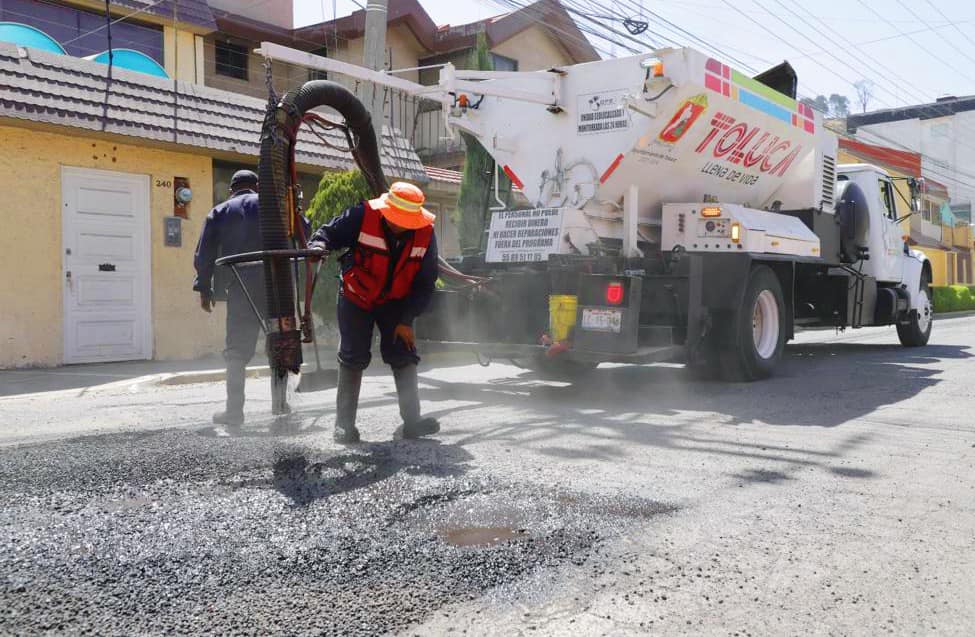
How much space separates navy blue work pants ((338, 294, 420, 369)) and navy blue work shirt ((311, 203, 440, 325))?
10 cm

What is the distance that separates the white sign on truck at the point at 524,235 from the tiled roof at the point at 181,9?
31.5ft

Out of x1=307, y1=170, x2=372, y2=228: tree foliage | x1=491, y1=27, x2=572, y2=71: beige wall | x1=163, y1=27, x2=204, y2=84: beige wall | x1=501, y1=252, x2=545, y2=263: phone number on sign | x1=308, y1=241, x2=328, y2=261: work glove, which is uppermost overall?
x1=491, y1=27, x2=572, y2=71: beige wall

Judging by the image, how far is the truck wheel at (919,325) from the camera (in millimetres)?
A: 12797

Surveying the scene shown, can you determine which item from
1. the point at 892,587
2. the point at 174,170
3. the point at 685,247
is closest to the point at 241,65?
the point at 174,170

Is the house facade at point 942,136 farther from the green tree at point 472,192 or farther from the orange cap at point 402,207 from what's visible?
the orange cap at point 402,207

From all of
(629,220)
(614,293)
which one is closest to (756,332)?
(629,220)

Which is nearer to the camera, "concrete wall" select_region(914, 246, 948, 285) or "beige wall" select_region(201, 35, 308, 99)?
"beige wall" select_region(201, 35, 308, 99)

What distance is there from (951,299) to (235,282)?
86.9 ft

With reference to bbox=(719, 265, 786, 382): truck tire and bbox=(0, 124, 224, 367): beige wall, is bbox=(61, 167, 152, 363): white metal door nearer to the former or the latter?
bbox=(0, 124, 224, 367): beige wall

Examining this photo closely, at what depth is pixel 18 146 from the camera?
995 centimetres

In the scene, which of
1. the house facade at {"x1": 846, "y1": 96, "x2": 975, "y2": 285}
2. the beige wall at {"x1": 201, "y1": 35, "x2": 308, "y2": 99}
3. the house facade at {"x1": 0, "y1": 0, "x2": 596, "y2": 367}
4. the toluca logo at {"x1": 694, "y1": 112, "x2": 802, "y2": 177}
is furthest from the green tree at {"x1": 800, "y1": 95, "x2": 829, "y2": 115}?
the beige wall at {"x1": 201, "y1": 35, "x2": 308, "y2": 99}

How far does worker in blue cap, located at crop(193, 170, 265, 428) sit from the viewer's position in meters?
6.03

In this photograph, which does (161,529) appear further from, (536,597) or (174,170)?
(174,170)

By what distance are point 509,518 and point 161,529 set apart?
4.62 ft
